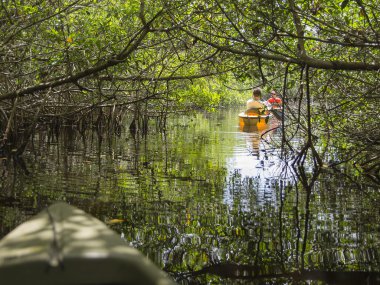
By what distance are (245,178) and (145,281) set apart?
440 cm

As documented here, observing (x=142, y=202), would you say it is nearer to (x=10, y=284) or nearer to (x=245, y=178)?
(x=245, y=178)

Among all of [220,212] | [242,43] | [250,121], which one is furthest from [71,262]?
[250,121]

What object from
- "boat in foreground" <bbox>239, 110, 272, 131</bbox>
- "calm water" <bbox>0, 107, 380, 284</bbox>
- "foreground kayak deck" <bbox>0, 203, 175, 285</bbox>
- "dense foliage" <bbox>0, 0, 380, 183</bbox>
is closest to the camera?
"foreground kayak deck" <bbox>0, 203, 175, 285</bbox>

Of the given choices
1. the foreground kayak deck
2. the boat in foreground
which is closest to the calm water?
the foreground kayak deck

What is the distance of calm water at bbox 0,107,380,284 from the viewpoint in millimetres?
2803

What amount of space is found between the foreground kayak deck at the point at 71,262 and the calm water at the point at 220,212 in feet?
3.01

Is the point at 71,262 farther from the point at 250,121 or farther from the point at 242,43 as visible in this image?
the point at 250,121

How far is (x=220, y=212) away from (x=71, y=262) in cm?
257

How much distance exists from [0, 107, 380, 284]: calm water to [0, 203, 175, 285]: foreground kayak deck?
92 centimetres

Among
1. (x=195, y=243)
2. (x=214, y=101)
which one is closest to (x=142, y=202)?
(x=195, y=243)

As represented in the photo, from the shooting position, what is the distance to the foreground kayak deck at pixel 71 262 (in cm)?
159

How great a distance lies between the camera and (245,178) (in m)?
5.99

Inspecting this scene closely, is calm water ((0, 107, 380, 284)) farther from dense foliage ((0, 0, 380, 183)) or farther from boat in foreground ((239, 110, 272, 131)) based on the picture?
boat in foreground ((239, 110, 272, 131))

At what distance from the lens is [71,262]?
63.2 inches
